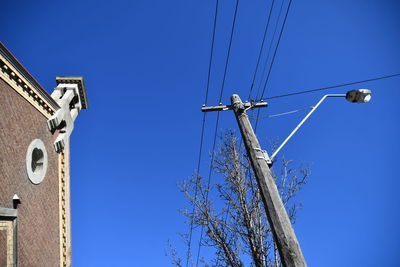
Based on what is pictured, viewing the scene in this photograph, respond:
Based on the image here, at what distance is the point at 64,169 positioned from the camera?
11836 mm

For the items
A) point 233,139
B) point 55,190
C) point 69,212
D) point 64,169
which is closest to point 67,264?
point 69,212

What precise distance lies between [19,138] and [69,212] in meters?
4.38

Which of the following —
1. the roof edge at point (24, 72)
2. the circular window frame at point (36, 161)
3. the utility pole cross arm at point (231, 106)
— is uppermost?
the roof edge at point (24, 72)

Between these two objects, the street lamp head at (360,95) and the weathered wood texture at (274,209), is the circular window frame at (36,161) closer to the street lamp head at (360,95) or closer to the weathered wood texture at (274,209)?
the weathered wood texture at (274,209)

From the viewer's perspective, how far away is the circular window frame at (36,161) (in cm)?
921

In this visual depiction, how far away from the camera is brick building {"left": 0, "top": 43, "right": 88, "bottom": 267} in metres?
8.01

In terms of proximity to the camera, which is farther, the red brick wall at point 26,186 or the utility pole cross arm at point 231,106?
the red brick wall at point 26,186

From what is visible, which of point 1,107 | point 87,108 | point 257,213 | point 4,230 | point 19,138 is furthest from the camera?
point 87,108

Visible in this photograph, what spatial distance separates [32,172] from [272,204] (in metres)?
8.61

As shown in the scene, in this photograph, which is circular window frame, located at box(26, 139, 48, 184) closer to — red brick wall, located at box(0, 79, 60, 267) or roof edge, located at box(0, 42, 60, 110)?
red brick wall, located at box(0, 79, 60, 267)

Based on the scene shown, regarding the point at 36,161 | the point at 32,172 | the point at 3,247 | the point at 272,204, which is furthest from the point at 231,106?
the point at 36,161

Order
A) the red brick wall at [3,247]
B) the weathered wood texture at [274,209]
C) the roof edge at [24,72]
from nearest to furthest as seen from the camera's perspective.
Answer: the weathered wood texture at [274,209], the red brick wall at [3,247], the roof edge at [24,72]

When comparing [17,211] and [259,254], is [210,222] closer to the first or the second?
[259,254]

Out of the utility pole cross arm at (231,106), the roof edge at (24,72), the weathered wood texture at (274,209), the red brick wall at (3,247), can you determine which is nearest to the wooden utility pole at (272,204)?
the weathered wood texture at (274,209)
